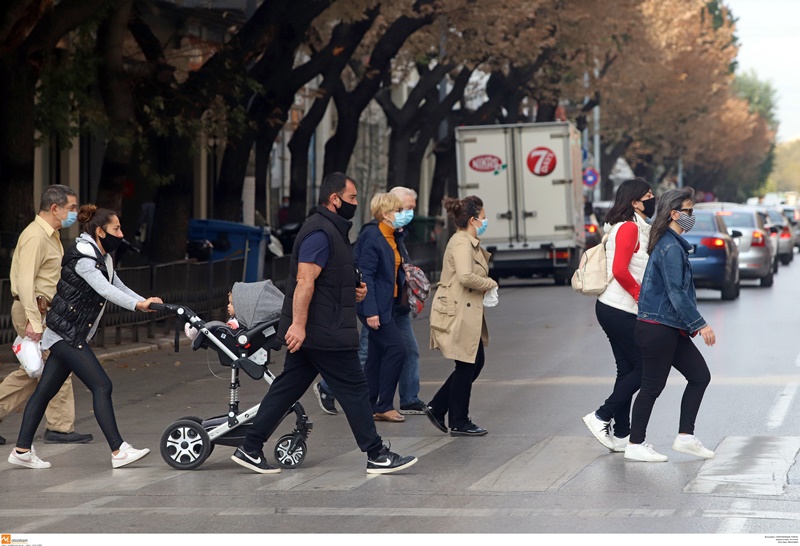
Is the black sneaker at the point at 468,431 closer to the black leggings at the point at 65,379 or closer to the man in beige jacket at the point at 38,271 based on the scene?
the black leggings at the point at 65,379

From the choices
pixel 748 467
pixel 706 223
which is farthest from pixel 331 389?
pixel 706 223

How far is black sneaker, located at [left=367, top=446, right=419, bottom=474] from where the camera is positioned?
27.6 ft

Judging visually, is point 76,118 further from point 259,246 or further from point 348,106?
point 348,106

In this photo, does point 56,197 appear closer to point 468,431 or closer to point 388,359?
point 388,359

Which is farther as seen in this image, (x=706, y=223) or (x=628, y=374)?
(x=706, y=223)

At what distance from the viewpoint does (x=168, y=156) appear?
69.6 ft

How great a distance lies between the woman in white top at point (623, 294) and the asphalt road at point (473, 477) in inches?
7.3

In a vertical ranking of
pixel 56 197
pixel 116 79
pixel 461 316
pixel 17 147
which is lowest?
pixel 461 316

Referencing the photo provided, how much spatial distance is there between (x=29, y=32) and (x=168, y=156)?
5.68m

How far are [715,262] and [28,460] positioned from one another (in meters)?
16.8

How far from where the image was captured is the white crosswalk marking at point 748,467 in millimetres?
7812

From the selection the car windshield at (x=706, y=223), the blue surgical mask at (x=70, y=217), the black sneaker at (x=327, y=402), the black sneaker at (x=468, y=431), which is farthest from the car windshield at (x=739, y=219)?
the blue surgical mask at (x=70, y=217)

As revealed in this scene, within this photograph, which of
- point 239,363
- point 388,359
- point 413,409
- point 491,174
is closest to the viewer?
point 239,363

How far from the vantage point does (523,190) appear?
95.3ft
